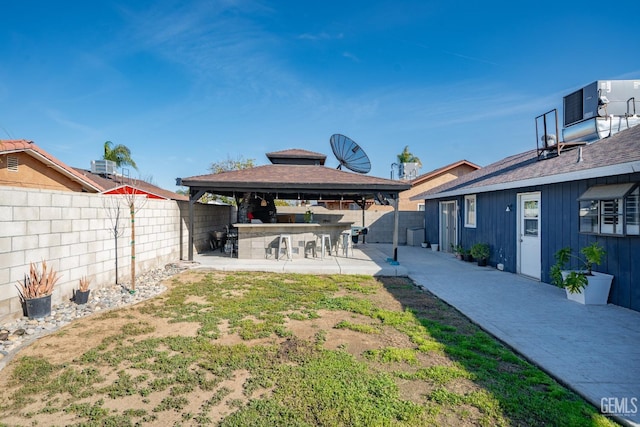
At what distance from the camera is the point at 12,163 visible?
417 inches

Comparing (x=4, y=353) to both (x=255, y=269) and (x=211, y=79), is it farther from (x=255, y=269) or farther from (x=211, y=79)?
(x=211, y=79)

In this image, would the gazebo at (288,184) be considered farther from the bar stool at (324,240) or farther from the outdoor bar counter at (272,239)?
the bar stool at (324,240)

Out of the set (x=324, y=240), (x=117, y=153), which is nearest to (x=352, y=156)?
(x=324, y=240)

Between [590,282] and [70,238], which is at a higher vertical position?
[70,238]

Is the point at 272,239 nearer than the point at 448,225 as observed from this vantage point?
Yes

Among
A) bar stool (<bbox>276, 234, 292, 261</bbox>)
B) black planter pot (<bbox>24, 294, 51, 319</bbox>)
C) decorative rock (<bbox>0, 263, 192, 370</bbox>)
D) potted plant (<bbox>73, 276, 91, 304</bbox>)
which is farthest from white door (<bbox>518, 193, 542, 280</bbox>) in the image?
black planter pot (<bbox>24, 294, 51, 319</bbox>)

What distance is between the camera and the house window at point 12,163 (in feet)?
34.3

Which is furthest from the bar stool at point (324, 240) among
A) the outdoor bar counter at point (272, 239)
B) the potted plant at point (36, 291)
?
the potted plant at point (36, 291)

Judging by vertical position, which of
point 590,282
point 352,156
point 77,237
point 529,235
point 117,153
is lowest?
point 590,282

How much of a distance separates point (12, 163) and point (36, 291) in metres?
9.23

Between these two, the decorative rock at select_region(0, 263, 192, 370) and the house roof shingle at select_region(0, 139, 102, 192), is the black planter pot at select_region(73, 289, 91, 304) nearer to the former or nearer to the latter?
the decorative rock at select_region(0, 263, 192, 370)

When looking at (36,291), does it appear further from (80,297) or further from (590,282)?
(590,282)
